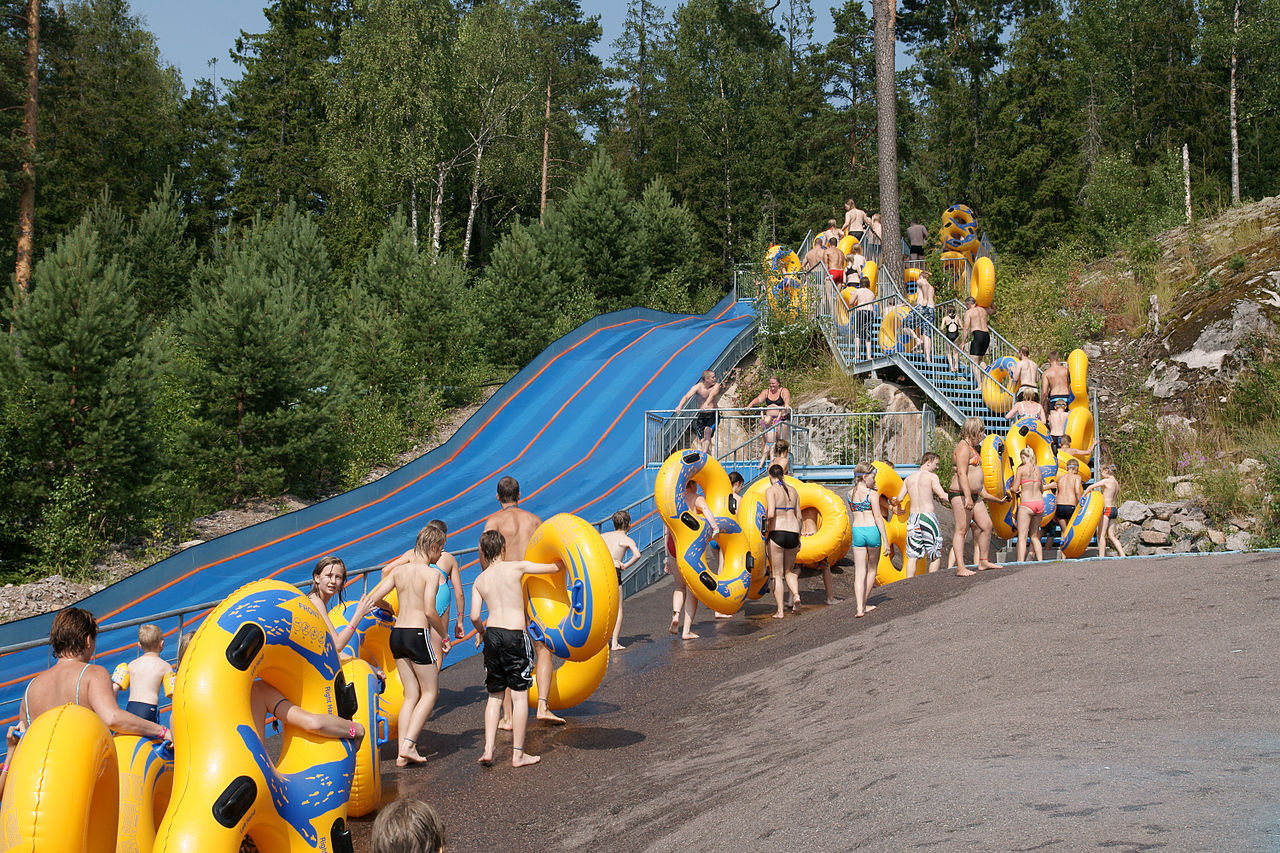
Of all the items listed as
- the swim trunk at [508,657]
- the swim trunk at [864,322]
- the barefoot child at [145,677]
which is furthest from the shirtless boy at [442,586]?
the swim trunk at [864,322]

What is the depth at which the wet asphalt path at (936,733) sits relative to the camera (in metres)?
4.76

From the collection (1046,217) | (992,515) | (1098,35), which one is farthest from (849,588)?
(1098,35)

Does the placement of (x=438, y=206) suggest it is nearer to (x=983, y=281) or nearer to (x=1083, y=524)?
(x=983, y=281)

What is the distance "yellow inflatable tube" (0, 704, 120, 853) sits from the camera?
4551 millimetres

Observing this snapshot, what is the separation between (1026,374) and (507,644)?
13367mm

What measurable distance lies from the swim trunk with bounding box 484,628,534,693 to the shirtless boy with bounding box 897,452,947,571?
5995 mm

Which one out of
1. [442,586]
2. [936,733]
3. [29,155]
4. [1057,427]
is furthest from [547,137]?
[936,733]

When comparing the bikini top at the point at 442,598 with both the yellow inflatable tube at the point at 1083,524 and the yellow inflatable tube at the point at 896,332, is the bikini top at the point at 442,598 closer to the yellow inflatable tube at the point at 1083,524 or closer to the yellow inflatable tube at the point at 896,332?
the yellow inflatable tube at the point at 1083,524

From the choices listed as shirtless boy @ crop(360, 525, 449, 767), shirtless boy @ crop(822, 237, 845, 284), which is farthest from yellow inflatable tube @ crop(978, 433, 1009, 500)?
shirtless boy @ crop(822, 237, 845, 284)

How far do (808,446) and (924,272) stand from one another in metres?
9.31

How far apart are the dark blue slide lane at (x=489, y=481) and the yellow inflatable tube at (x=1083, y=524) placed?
7.66 meters

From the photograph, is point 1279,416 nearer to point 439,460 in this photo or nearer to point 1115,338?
point 1115,338

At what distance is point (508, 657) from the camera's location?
7.65 metres

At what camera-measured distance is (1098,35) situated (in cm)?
A: 4744
